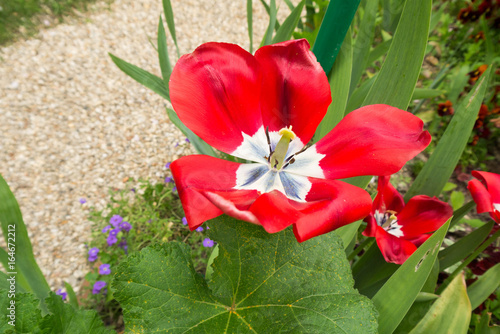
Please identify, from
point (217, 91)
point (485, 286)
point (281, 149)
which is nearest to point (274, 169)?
point (281, 149)

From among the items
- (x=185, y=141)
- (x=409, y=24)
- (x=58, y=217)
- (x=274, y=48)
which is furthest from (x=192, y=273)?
(x=185, y=141)

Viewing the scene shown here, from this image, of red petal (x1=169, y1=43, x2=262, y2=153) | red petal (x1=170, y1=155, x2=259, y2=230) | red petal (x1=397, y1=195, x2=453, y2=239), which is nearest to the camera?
red petal (x1=170, y1=155, x2=259, y2=230)

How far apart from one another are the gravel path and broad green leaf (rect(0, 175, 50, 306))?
2.98 feet

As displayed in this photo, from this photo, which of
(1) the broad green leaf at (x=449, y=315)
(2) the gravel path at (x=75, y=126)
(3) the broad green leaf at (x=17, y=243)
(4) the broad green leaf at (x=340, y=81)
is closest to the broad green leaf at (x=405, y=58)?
(4) the broad green leaf at (x=340, y=81)

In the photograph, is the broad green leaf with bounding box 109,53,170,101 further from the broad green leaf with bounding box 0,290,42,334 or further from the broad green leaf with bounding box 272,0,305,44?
the broad green leaf with bounding box 0,290,42,334

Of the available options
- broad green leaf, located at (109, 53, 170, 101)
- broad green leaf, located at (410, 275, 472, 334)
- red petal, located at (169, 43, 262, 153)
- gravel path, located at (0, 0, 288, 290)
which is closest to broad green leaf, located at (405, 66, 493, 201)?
broad green leaf, located at (410, 275, 472, 334)

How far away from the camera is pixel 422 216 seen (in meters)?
0.86

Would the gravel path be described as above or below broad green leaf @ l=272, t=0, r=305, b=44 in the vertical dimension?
below

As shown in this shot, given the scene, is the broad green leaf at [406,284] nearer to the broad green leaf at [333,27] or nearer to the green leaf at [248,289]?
the green leaf at [248,289]

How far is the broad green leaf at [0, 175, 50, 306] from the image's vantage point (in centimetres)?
80

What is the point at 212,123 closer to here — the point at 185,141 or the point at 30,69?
the point at 185,141

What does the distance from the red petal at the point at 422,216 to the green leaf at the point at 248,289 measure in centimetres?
37

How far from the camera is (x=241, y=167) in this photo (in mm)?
544

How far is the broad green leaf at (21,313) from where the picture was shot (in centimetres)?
56
